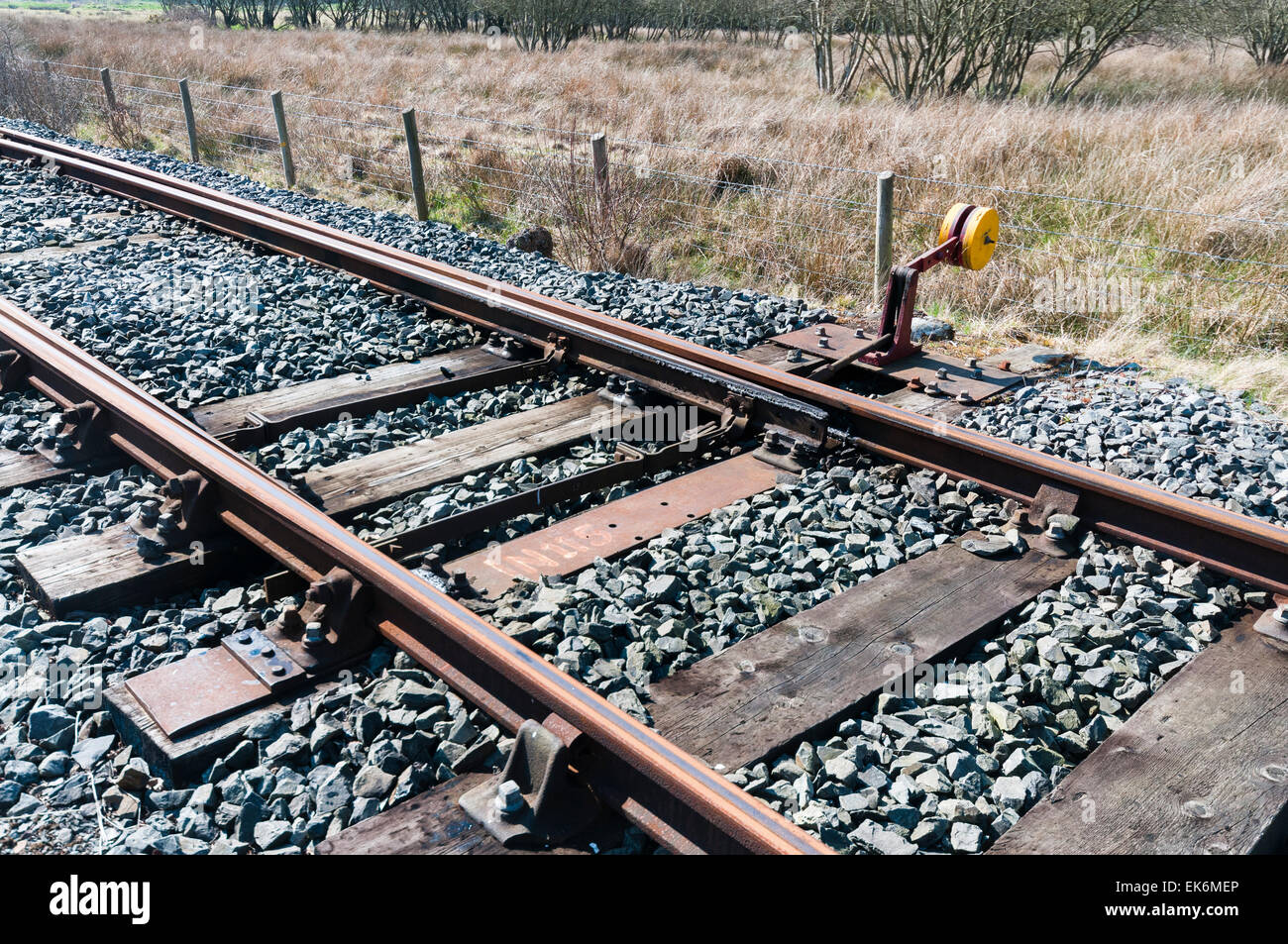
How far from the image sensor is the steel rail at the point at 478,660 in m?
2.29

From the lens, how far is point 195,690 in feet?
9.76

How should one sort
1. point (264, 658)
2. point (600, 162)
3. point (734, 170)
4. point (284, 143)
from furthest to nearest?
point (284, 143) → point (734, 170) → point (600, 162) → point (264, 658)

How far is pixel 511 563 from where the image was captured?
3734 mm

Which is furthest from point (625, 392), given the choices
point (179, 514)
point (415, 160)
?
point (415, 160)

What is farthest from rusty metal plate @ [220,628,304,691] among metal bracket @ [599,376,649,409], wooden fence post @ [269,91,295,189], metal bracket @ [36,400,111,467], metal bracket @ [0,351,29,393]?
wooden fence post @ [269,91,295,189]

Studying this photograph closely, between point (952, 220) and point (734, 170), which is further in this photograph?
point (734, 170)

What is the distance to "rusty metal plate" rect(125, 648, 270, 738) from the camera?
285 centimetres

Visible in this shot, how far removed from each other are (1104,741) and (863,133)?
10329 mm

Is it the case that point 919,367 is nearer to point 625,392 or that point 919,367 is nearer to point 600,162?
point 625,392

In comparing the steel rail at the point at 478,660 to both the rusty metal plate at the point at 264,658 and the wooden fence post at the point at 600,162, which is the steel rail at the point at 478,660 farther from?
the wooden fence post at the point at 600,162

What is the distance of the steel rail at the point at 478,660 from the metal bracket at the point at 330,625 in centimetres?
5

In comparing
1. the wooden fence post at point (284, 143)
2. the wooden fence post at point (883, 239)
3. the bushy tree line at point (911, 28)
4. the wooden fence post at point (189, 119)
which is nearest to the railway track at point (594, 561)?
the wooden fence post at point (883, 239)

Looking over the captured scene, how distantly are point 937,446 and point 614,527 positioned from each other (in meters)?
1.42

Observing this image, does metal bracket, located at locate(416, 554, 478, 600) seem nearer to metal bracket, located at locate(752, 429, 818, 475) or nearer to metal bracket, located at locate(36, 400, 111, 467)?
metal bracket, located at locate(752, 429, 818, 475)
